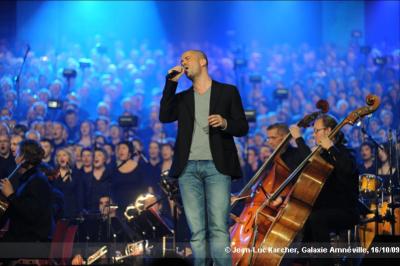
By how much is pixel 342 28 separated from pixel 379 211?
10316 millimetres

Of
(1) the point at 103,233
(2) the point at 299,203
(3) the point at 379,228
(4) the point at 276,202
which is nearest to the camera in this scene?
(2) the point at 299,203

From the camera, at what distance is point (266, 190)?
752 centimetres

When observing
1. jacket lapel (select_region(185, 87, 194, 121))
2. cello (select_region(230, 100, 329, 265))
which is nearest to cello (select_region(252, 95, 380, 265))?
cello (select_region(230, 100, 329, 265))

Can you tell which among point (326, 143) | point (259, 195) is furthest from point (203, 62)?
point (259, 195)

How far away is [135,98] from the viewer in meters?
13.5

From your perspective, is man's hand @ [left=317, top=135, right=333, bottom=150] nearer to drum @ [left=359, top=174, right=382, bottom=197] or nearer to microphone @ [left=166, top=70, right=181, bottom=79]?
drum @ [left=359, top=174, right=382, bottom=197]

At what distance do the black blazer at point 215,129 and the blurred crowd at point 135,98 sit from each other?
2.84 metres

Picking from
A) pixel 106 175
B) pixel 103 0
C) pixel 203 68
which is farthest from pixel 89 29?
pixel 203 68

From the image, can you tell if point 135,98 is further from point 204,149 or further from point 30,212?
point 204,149

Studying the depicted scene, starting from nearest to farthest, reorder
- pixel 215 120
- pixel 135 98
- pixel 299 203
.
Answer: pixel 215 120 < pixel 299 203 < pixel 135 98

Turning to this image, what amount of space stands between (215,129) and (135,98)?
775 cm

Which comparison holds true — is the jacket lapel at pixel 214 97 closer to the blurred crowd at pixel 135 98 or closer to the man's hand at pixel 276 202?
the man's hand at pixel 276 202

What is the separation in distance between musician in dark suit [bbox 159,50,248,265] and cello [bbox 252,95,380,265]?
91 cm

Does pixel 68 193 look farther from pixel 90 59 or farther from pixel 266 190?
pixel 90 59
